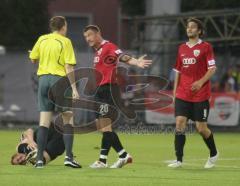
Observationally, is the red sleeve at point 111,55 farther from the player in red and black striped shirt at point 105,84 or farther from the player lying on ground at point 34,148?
the player lying on ground at point 34,148

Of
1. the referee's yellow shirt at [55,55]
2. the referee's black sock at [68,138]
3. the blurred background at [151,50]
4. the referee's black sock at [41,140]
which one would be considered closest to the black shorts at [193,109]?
the referee's black sock at [68,138]

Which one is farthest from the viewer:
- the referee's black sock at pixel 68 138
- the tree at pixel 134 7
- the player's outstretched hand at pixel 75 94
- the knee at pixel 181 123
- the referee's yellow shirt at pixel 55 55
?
the tree at pixel 134 7

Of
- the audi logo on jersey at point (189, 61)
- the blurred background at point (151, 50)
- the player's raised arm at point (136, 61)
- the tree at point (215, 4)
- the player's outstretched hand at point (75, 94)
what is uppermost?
the player's raised arm at point (136, 61)

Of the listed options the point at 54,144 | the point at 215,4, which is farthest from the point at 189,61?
the point at 215,4

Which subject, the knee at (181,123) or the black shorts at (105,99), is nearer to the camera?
the black shorts at (105,99)

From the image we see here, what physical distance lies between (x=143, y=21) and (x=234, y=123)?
5020 millimetres

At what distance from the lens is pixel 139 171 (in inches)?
519

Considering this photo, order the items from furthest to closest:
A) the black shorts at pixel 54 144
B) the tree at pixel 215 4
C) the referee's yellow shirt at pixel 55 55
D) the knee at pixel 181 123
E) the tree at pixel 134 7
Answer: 1. the tree at pixel 134 7
2. the tree at pixel 215 4
3. the black shorts at pixel 54 144
4. the knee at pixel 181 123
5. the referee's yellow shirt at pixel 55 55

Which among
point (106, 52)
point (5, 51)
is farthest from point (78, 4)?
point (106, 52)

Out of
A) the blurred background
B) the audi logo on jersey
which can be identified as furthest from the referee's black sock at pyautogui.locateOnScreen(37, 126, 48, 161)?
the blurred background

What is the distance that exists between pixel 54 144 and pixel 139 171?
172 cm

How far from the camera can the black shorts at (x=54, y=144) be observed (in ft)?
46.4

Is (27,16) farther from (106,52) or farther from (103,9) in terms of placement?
(106,52)

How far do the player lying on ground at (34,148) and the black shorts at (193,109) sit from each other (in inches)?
76.7
